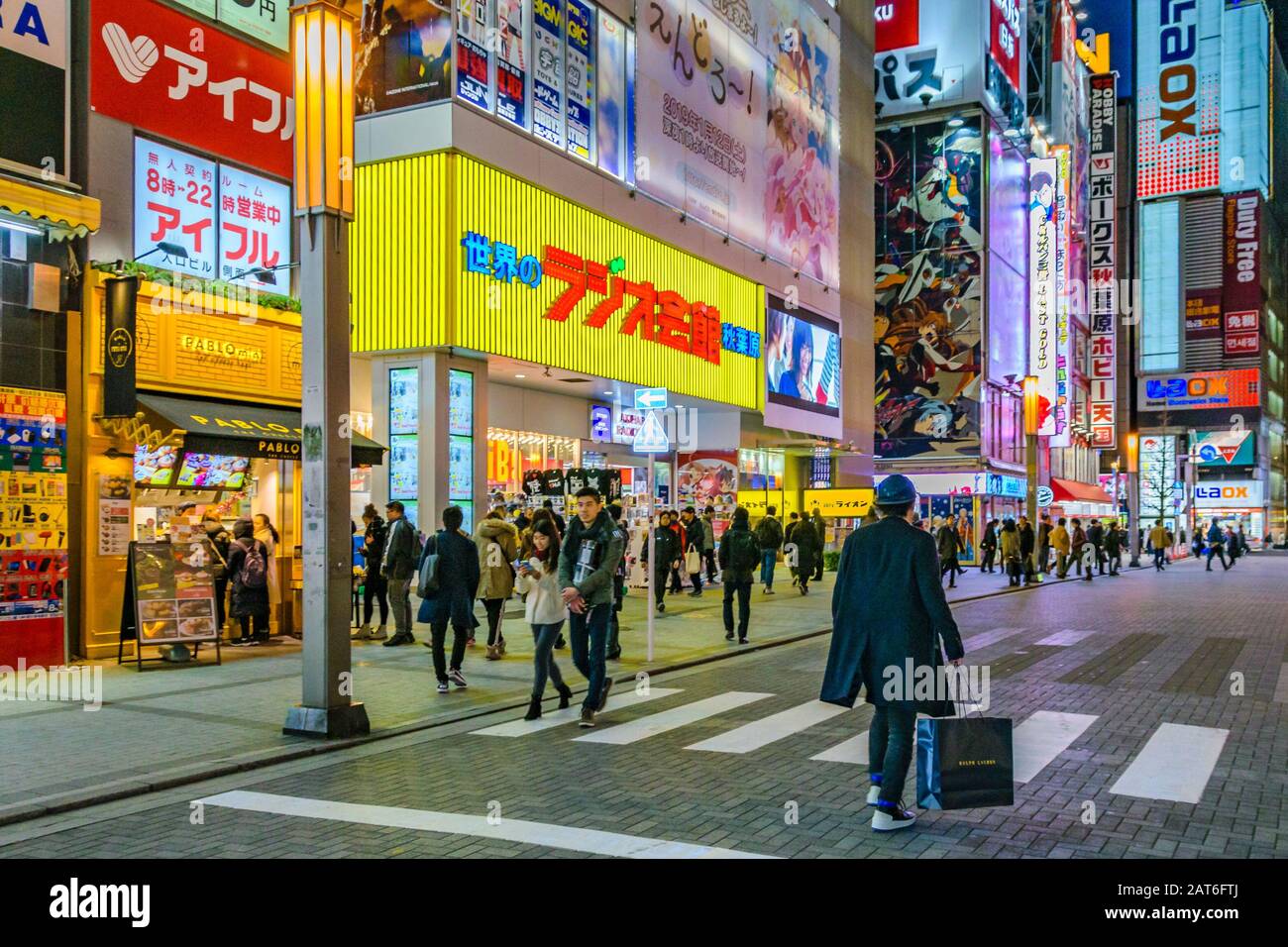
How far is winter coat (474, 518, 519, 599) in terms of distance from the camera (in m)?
13.2

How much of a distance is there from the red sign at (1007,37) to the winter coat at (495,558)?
48441 mm

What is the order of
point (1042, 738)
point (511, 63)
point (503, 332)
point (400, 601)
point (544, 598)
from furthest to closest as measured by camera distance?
point (511, 63) < point (503, 332) < point (400, 601) < point (544, 598) < point (1042, 738)

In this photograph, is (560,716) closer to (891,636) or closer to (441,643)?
(441,643)

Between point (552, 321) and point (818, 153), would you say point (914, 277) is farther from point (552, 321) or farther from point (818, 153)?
point (552, 321)

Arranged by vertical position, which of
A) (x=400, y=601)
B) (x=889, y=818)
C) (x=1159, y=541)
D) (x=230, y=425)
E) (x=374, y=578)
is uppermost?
(x=230, y=425)

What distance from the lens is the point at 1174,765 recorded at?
777 centimetres

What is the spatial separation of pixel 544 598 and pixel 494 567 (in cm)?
381

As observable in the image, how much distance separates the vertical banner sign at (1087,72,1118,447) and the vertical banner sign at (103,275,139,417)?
67045mm

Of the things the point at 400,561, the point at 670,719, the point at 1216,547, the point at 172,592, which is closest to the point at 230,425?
the point at 172,592

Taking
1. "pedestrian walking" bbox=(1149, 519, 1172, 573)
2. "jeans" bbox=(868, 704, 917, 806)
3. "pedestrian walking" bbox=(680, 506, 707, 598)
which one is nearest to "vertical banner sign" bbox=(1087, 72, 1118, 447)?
"pedestrian walking" bbox=(1149, 519, 1172, 573)

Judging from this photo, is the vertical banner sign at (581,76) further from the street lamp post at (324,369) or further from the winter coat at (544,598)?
the winter coat at (544,598)

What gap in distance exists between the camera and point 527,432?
1021 inches

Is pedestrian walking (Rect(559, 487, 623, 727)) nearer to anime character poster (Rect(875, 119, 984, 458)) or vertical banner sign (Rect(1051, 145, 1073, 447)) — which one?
anime character poster (Rect(875, 119, 984, 458))
